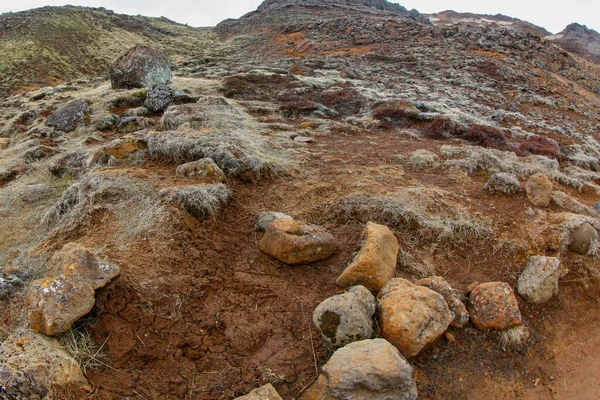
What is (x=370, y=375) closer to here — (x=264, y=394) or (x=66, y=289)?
(x=264, y=394)

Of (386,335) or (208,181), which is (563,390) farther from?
(208,181)

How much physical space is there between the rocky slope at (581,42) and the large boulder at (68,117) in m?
43.6

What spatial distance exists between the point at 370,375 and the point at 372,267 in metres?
1.23

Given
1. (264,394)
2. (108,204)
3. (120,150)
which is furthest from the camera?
(120,150)

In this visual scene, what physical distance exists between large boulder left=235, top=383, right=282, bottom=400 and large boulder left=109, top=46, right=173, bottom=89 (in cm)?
1111

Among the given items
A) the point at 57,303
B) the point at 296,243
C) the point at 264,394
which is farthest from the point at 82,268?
the point at 296,243

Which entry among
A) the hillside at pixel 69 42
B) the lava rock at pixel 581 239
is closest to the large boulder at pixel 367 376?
the lava rock at pixel 581 239

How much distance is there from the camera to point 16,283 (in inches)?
134

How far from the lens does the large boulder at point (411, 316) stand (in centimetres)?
312

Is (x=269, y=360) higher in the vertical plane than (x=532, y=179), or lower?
lower

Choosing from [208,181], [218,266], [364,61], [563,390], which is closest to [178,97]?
[208,181]

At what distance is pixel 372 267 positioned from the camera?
372cm

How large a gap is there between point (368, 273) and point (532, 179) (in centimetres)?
378

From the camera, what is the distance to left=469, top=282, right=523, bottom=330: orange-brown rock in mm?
3555
